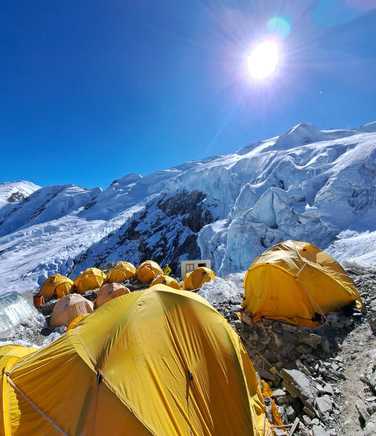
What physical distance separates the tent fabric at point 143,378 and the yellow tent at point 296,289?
349 cm

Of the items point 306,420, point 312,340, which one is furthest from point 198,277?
point 306,420

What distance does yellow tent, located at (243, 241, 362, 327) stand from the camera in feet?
24.3

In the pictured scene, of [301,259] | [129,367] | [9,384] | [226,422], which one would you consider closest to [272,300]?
[301,259]

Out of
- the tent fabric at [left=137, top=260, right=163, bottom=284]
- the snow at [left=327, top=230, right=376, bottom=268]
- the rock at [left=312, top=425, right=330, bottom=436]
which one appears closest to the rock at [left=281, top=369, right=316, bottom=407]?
the rock at [left=312, top=425, right=330, bottom=436]

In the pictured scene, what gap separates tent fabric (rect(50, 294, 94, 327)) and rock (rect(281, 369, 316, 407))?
A: 11080 millimetres

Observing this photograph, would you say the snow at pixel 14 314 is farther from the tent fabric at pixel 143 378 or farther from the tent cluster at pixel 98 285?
the tent fabric at pixel 143 378

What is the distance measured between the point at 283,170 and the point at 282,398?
26.0m

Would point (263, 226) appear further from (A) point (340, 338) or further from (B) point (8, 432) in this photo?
(B) point (8, 432)

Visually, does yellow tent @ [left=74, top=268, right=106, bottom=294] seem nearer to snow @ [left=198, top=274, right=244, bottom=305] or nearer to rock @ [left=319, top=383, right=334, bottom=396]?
snow @ [left=198, top=274, right=244, bottom=305]

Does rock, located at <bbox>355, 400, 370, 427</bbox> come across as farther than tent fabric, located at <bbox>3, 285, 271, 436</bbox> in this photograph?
Yes

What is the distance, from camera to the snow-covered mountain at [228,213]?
1861 cm

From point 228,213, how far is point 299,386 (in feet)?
142

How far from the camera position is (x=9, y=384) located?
11.7 ft

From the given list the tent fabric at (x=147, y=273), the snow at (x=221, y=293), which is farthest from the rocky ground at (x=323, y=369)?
the tent fabric at (x=147, y=273)
